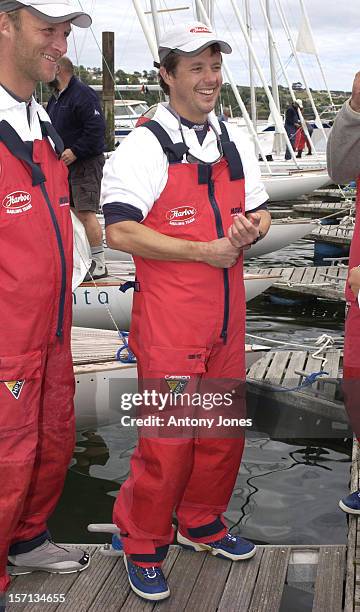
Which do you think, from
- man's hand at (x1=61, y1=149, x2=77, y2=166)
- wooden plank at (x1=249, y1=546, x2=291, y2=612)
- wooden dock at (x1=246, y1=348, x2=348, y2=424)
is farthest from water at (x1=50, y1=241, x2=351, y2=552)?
man's hand at (x1=61, y1=149, x2=77, y2=166)

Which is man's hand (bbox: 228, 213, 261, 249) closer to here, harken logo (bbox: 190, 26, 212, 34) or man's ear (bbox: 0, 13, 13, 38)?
harken logo (bbox: 190, 26, 212, 34)

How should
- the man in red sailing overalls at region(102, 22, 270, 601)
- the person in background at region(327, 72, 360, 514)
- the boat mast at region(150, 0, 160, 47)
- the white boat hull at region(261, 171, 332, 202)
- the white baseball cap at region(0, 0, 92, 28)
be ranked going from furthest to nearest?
the white boat hull at region(261, 171, 332, 202), the boat mast at region(150, 0, 160, 47), the person in background at region(327, 72, 360, 514), the man in red sailing overalls at region(102, 22, 270, 601), the white baseball cap at region(0, 0, 92, 28)

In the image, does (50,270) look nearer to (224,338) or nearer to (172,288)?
(172,288)

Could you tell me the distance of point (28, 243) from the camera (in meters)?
3.11

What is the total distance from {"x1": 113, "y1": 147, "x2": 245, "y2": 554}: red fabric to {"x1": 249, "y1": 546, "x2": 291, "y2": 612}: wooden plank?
463 millimetres

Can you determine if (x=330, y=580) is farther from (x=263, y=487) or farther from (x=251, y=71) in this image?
(x=251, y=71)

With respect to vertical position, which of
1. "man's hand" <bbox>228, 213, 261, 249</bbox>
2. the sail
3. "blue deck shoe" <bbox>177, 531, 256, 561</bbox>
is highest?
the sail

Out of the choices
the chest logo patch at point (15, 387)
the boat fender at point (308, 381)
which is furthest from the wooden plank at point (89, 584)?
the boat fender at point (308, 381)

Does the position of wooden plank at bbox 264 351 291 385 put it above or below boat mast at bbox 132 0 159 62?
below

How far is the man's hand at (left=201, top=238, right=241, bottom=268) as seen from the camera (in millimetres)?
3217

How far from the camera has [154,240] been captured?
3.24 m

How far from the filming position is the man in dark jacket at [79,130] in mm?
7906

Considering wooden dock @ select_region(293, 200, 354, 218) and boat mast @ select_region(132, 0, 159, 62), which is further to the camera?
wooden dock @ select_region(293, 200, 354, 218)

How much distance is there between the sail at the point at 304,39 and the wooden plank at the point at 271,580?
27491 millimetres
